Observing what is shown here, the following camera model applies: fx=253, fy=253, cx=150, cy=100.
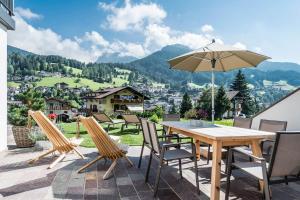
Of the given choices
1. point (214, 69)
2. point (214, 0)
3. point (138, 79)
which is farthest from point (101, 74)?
point (214, 69)

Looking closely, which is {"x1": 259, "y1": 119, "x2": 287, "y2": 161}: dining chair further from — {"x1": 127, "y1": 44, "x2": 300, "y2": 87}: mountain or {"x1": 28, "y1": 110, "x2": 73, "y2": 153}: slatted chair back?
{"x1": 127, "y1": 44, "x2": 300, "y2": 87}: mountain

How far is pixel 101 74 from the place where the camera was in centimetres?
9150

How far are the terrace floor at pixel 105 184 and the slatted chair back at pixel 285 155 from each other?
851 mm

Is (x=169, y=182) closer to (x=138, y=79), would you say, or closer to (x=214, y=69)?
(x=214, y=69)

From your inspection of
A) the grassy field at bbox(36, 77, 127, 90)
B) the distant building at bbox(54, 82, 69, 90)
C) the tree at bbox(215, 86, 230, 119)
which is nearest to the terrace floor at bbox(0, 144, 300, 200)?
the tree at bbox(215, 86, 230, 119)

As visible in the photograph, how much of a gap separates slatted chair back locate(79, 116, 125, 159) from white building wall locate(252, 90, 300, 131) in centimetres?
369

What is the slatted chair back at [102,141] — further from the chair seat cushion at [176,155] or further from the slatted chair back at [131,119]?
the slatted chair back at [131,119]

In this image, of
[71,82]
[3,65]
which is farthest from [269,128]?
[71,82]

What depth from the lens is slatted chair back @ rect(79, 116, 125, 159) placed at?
4.23 meters

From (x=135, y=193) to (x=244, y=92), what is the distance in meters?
50.2

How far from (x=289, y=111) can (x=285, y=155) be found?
11.4ft

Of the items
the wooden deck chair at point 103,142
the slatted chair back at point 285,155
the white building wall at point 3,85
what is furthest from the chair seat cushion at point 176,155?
the white building wall at point 3,85

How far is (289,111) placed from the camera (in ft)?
18.2

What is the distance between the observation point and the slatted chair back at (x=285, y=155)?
247 cm
